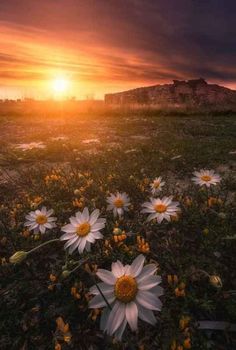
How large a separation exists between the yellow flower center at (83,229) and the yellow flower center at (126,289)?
79 cm

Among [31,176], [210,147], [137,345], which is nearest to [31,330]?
[137,345]

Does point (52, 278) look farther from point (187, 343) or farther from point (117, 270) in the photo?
point (187, 343)

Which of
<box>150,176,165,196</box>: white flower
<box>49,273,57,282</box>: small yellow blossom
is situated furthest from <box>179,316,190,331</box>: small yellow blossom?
<box>150,176,165,196</box>: white flower

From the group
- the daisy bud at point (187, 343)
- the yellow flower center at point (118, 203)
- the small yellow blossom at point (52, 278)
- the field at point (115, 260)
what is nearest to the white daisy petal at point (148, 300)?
the field at point (115, 260)

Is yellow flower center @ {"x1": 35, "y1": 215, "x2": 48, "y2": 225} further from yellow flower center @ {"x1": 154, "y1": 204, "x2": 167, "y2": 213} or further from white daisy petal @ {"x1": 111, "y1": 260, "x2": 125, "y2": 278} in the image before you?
white daisy petal @ {"x1": 111, "y1": 260, "x2": 125, "y2": 278}

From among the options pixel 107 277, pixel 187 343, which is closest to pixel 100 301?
pixel 107 277

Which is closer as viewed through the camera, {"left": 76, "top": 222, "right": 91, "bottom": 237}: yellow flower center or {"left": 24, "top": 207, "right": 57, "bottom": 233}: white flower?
{"left": 76, "top": 222, "right": 91, "bottom": 237}: yellow flower center

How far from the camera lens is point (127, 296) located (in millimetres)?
1797

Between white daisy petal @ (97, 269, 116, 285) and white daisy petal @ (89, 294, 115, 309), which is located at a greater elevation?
white daisy petal @ (97, 269, 116, 285)

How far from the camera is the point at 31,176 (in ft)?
19.5

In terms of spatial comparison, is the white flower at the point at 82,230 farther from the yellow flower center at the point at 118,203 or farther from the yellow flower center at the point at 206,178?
the yellow flower center at the point at 206,178

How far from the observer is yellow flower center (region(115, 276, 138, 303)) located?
1.80 meters

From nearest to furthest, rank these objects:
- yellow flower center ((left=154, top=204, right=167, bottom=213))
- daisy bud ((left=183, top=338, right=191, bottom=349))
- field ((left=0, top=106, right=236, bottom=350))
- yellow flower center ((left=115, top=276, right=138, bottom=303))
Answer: yellow flower center ((left=115, top=276, right=138, bottom=303))
daisy bud ((left=183, top=338, right=191, bottom=349))
field ((left=0, top=106, right=236, bottom=350))
yellow flower center ((left=154, top=204, right=167, bottom=213))

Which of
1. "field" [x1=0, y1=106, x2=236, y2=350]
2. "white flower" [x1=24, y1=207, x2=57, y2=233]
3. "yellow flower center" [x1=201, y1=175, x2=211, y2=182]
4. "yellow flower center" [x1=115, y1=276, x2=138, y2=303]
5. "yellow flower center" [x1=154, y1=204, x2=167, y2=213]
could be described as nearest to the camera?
"yellow flower center" [x1=115, y1=276, x2=138, y2=303]
